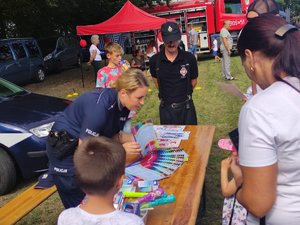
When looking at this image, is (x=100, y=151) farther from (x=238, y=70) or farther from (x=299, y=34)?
(x=238, y=70)

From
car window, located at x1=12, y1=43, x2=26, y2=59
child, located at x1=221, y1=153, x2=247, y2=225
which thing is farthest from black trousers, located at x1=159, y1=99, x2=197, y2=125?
car window, located at x1=12, y1=43, x2=26, y2=59

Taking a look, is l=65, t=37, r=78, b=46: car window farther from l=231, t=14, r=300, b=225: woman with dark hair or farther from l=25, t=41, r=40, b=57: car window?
l=231, t=14, r=300, b=225: woman with dark hair

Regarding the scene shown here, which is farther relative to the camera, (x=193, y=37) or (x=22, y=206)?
(x=193, y=37)

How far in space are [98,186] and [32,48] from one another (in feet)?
41.8

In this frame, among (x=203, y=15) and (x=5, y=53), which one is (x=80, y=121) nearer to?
(x=5, y=53)

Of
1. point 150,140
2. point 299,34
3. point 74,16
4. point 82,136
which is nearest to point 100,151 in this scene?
point 82,136

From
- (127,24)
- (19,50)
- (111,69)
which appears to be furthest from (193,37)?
(111,69)

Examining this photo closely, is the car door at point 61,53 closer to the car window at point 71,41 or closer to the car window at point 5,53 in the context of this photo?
the car window at point 71,41

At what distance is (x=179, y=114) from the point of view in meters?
3.92

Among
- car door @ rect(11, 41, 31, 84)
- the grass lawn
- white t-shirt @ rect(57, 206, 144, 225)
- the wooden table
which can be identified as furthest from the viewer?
car door @ rect(11, 41, 31, 84)

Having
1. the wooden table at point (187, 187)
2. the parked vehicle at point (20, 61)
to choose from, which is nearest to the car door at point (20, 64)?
the parked vehicle at point (20, 61)

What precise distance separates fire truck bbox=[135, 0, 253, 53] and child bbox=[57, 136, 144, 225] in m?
14.1

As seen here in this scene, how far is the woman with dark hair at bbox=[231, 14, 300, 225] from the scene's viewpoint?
120 cm

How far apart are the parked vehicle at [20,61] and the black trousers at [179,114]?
27.9 ft
